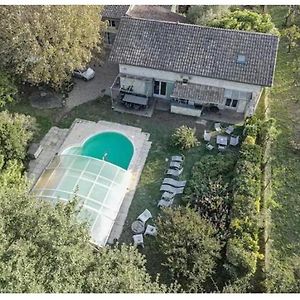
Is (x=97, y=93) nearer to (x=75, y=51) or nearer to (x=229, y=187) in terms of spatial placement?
(x=75, y=51)

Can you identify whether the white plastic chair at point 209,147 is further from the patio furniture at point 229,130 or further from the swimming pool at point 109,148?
the swimming pool at point 109,148

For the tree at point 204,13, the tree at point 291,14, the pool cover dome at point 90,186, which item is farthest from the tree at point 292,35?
the pool cover dome at point 90,186

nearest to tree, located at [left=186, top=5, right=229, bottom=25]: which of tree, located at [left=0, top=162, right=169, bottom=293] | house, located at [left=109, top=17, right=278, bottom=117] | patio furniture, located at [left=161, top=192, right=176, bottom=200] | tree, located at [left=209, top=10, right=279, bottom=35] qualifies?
tree, located at [left=209, top=10, right=279, bottom=35]

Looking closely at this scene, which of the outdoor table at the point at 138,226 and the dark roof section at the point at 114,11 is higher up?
the dark roof section at the point at 114,11

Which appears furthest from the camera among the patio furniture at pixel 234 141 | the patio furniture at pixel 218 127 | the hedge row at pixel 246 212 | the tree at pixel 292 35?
the tree at pixel 292 35

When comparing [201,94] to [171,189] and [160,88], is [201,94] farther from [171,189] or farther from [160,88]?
[171,189]

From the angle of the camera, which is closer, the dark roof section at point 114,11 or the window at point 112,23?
the dark roof section at point 114,11

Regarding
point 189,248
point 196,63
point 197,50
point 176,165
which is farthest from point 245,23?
point 189,248
